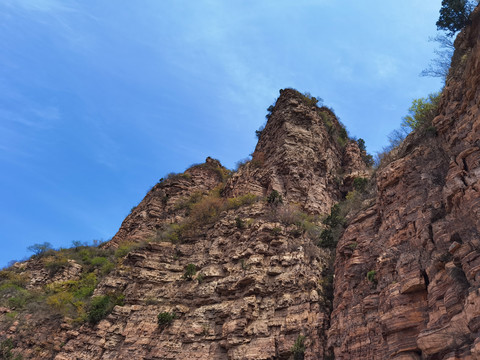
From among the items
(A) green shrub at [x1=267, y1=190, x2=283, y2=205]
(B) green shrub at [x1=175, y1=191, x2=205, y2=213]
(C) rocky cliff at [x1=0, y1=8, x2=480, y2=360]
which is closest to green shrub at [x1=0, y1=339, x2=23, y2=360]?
(C) rocky cliff at [x1=0, y1=8, x2=480, y2=360]

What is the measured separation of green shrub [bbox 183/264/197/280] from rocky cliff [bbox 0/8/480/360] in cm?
7

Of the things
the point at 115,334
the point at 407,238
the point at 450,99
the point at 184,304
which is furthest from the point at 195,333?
the point at 450,99

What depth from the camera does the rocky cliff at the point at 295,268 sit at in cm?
1111

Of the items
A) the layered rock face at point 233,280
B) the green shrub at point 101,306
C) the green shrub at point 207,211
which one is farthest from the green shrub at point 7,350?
the green shrub at point 207,211

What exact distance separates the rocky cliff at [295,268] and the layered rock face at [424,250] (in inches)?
2.0

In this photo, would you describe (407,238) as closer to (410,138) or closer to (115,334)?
(410,138)

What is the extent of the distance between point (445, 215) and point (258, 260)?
39.3 feet

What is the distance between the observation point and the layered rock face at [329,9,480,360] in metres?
9.52

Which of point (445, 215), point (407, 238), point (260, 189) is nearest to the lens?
point (445, 215)

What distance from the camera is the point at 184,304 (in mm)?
22344

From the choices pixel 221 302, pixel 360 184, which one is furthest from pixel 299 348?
pixel 360 184

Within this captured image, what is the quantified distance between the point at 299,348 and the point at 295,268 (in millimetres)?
4956

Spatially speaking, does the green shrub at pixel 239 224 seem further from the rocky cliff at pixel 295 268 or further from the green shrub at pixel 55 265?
the green shrub at pixel 55 265

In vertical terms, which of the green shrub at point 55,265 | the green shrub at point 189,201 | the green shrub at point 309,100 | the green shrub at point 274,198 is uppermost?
the green shrub at point 309,100
